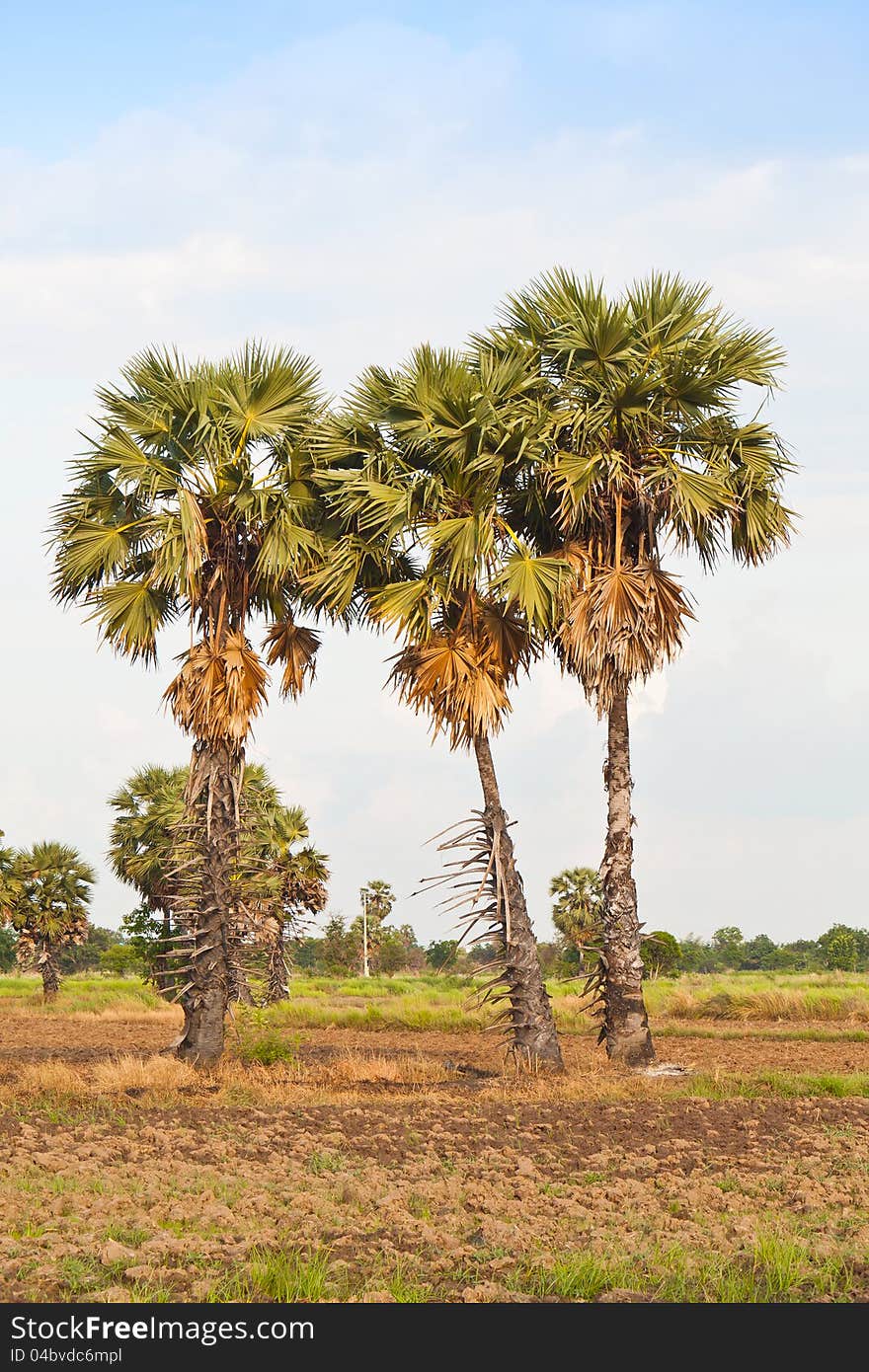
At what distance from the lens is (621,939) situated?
18.4m

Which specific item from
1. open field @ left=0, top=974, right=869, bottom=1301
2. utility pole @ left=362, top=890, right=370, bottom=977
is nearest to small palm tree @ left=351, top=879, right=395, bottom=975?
utility pole @ left=362, top=890, right=370, bottom=977

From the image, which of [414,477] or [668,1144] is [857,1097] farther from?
[414,477]

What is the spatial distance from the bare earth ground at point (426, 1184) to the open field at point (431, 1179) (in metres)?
0.03

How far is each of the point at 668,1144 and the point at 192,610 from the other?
10985mm

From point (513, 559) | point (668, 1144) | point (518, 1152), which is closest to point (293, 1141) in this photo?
point (518, 1152)

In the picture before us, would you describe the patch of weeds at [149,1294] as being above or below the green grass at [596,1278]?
above

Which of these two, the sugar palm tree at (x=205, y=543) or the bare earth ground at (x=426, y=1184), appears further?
the sugar palm tree at (x=205, y=543)

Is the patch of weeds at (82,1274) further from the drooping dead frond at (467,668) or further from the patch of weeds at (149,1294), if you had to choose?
the drooping dead frond at (467,668)

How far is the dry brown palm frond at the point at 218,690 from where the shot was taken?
18484 millimetres

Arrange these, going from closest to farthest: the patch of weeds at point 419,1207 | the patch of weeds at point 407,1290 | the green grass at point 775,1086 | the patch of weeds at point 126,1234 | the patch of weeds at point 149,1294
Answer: the patch of weeds at point 149,1294, the patch of weeds at point 407,1290, the patch of weeds at point 126,1234, the patch of weeds at point 419,1207, the green grass at point 775,1086

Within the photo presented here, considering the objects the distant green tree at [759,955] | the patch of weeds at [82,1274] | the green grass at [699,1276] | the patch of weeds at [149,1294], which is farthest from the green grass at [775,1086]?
the distant green tree at [759,955]

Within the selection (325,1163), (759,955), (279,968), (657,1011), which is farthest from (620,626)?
(759,955)

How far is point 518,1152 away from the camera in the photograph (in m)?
11.1
